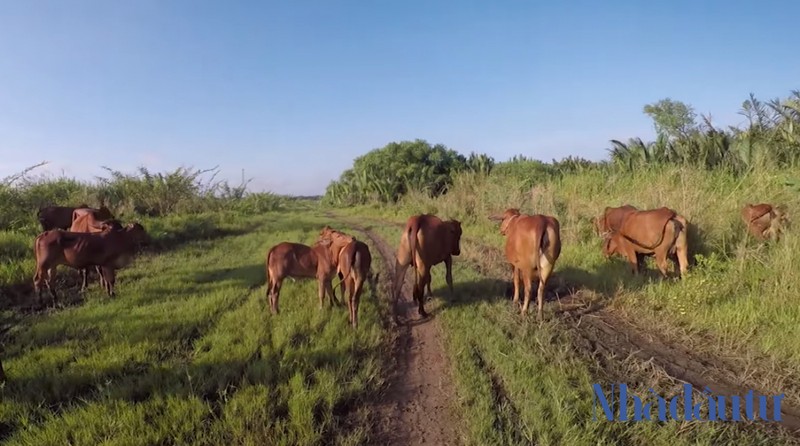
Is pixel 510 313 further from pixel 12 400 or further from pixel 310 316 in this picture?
pixel 12 400

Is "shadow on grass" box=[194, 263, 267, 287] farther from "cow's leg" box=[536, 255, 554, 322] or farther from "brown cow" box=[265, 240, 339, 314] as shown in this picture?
"cow's leg" box=[536, 255, 554, 322]

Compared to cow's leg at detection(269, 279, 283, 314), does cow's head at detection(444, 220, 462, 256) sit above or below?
above

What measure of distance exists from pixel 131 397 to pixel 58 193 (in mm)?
14770

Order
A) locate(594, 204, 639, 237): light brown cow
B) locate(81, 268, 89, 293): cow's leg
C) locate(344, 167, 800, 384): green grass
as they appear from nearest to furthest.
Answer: locate(344, 167, 800, 384): green grass
locate(81, 268, 89, 293): cow's leg
locate(594, 204, 639, 237): light brown cow

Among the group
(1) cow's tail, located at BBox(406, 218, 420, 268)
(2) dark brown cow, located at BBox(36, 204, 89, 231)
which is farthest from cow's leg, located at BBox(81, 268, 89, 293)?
(1) cow's tail, located at BBox(406, 218, 420, 268)

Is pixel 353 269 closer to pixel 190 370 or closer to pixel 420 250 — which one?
pixel 420 250

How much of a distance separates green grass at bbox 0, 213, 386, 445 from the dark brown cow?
389cm

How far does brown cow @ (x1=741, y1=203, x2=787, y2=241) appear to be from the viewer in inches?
255

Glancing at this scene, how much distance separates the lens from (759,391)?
373 cm

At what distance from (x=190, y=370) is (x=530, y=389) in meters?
2.83

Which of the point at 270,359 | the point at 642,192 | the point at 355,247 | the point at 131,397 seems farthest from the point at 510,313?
the point at 642,192

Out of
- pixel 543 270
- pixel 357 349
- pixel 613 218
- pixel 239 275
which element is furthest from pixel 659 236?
pixel 239 275

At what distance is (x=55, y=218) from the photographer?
30.2 ft

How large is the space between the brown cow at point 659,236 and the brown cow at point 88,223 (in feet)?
26.2
